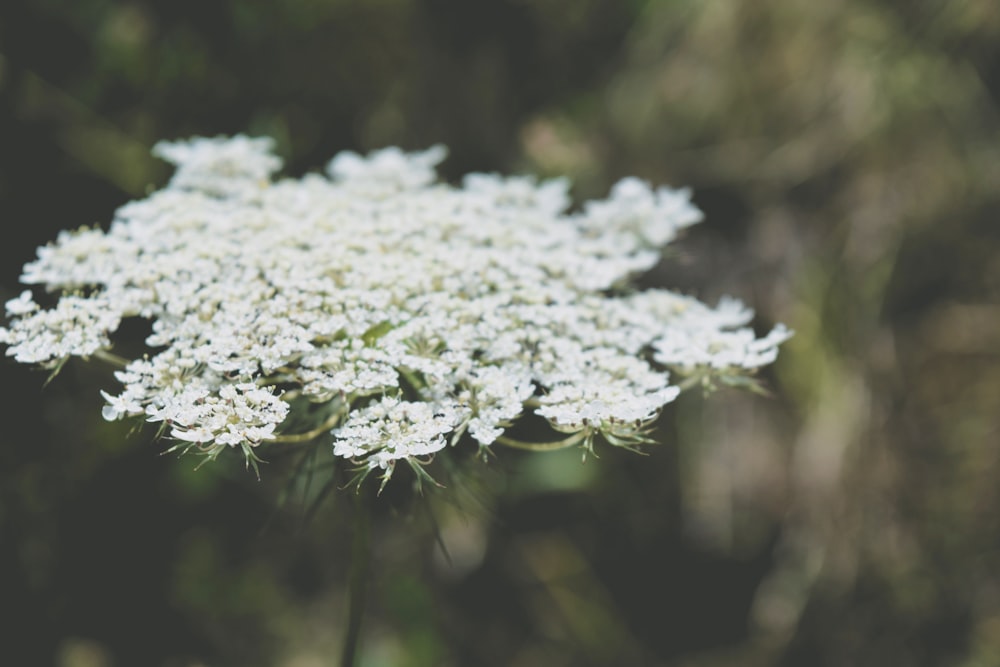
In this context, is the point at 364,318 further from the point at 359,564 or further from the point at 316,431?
the point at 359,564

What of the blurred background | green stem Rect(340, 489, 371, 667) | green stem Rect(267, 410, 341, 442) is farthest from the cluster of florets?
the blurred background

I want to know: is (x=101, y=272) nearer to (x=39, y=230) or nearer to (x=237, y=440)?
(x=237, y=440)

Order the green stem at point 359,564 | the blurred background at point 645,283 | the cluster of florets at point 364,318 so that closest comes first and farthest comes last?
the cluster of florets at point 364,318 < the green stem at point 359,564 < the blurred background at point 645,283

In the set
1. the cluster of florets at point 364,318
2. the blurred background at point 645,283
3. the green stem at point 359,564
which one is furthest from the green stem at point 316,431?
the blurred background at point 645,283

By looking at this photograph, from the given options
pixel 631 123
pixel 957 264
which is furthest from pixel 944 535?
pixel 631 123

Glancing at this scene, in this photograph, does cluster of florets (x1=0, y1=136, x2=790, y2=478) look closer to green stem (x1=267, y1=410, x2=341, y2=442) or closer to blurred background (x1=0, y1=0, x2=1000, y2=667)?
green stem (x1=267, y1=410, x2=341, y2=442)

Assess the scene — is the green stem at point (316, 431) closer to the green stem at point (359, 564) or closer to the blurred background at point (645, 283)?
the green stem at point (359, 564)
